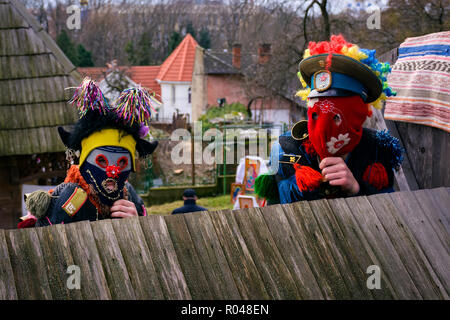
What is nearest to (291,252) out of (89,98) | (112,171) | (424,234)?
(424,234)

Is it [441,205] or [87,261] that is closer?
[87,261]

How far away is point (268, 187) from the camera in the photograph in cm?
325

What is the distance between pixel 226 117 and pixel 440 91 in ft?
59.3

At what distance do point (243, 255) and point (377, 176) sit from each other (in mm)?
1553

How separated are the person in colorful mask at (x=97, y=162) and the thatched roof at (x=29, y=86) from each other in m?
2.95

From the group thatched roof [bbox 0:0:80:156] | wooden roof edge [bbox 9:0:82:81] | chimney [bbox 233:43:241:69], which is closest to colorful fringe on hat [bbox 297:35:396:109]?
thatched roof [bbox 0:0:80:156]

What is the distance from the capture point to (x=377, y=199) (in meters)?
2.11

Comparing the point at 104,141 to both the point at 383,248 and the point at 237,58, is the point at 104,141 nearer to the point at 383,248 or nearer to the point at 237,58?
the point at 383,248

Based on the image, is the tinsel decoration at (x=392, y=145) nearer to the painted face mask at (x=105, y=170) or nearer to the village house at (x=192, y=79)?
the painted face mask at (x=105, y=170)

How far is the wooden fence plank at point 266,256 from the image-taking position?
5.66 feet

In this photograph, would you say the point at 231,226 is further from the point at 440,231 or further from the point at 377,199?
the point at 440,231

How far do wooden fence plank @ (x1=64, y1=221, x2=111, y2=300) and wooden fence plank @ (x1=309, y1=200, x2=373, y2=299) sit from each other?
34.8 inches
